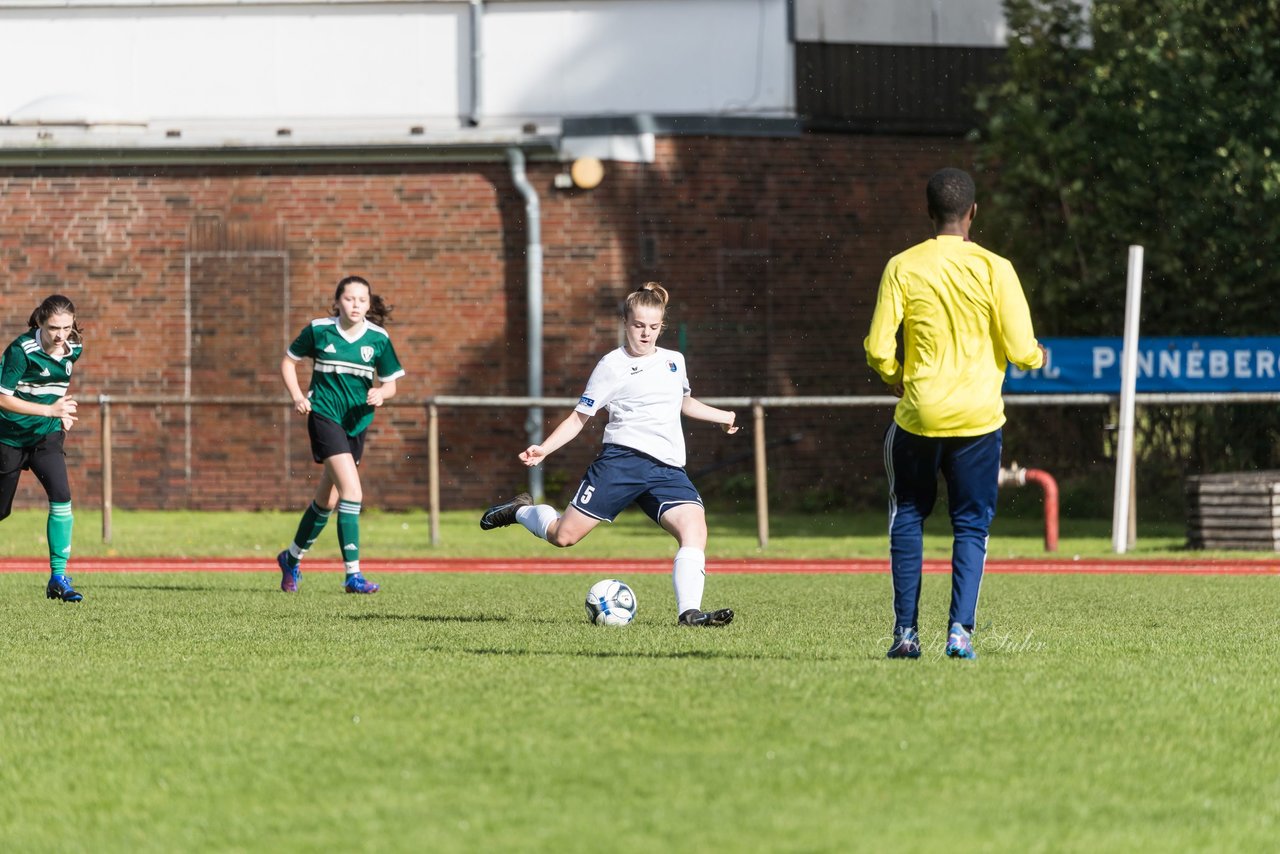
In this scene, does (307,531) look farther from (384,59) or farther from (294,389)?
(384,59)

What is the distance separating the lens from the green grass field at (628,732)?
15.7ft

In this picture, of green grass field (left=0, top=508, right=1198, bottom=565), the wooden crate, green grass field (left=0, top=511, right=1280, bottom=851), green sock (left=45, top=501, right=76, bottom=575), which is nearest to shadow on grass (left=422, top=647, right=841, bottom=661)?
green grass field (left=0, top=511, right=1280, bottom=851)

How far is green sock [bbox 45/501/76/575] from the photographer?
11555mm

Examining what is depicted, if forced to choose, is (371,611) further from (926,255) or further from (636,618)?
(926,255)

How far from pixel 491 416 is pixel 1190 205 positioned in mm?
7747

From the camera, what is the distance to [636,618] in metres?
10.1

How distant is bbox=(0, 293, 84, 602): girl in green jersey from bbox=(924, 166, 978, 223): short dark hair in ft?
18.5

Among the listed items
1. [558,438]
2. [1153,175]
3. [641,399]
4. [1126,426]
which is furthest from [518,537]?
[641,399]

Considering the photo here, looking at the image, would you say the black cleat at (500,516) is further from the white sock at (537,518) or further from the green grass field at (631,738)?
the green grass field at (631,738)

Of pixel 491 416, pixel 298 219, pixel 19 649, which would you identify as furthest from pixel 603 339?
pixel 19 649

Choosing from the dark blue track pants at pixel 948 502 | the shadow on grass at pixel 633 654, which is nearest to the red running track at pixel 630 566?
the shadow on grass at pixel 633 654

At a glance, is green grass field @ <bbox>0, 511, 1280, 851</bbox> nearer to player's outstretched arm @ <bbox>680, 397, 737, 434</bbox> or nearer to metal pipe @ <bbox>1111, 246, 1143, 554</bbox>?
player's outstretched arm @ <bbox>680, 397, 737, 434</bbox>

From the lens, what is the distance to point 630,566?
49.3 feet

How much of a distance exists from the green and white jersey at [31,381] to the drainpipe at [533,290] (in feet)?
32.3
